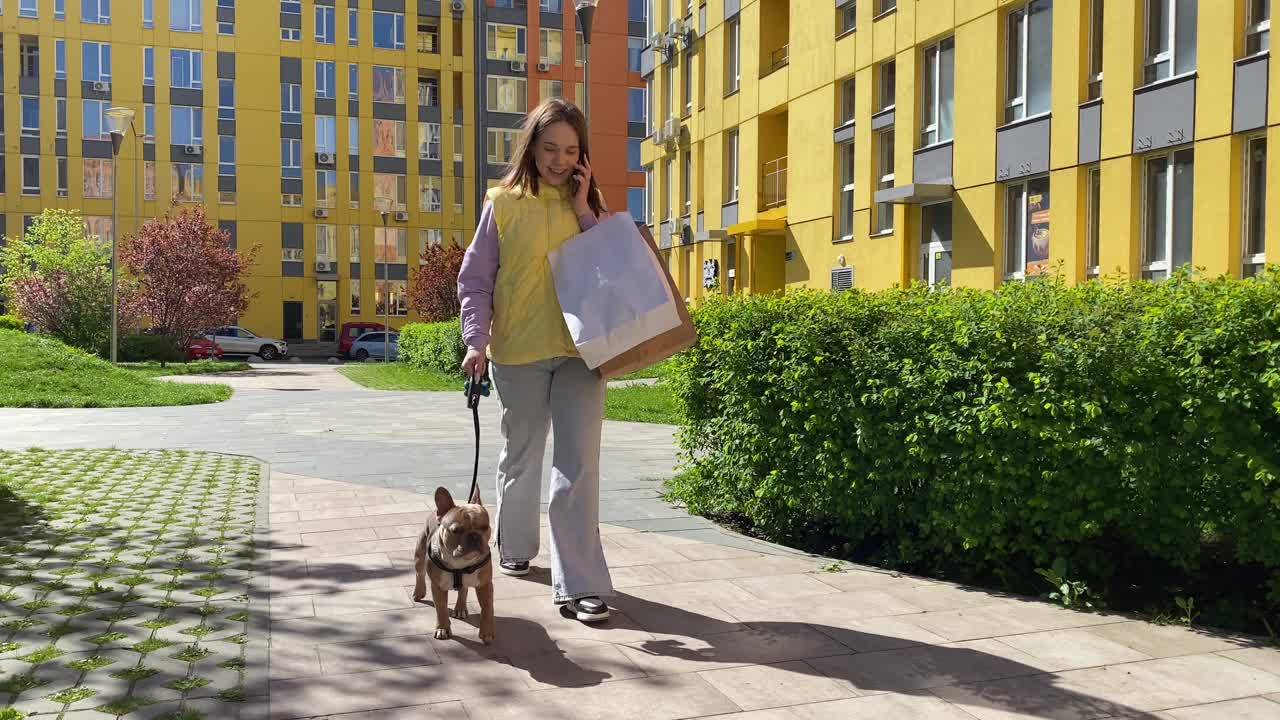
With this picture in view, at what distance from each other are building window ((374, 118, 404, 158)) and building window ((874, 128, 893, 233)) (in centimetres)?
4005

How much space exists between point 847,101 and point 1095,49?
8.29 metres

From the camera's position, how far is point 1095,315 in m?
4.95

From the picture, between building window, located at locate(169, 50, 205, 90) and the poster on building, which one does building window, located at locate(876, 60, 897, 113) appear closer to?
the poster on building

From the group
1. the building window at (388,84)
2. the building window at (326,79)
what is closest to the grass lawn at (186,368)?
the building window at (326,79)

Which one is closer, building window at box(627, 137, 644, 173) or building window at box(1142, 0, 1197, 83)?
building window at box(1142, 0, 1197, 83)

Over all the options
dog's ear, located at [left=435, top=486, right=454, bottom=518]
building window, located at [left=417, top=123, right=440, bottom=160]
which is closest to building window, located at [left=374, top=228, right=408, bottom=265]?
building window, located at [left=417, top=123, right=440, bottom=160]

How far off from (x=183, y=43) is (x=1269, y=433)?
198 feet

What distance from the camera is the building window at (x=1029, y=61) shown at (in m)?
19.3

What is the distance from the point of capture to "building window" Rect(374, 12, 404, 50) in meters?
59.5

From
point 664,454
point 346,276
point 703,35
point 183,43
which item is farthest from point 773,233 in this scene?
point 183,43

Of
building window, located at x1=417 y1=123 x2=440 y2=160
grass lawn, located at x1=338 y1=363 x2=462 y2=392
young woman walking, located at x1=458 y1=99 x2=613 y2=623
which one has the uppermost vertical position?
building window, located at x1=417 y1=123 x2=440 y2=160

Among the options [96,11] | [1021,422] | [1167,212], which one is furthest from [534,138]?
[96,11]

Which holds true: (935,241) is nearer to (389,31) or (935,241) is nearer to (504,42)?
(504,42)

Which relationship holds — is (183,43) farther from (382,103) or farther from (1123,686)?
(1123,686)
